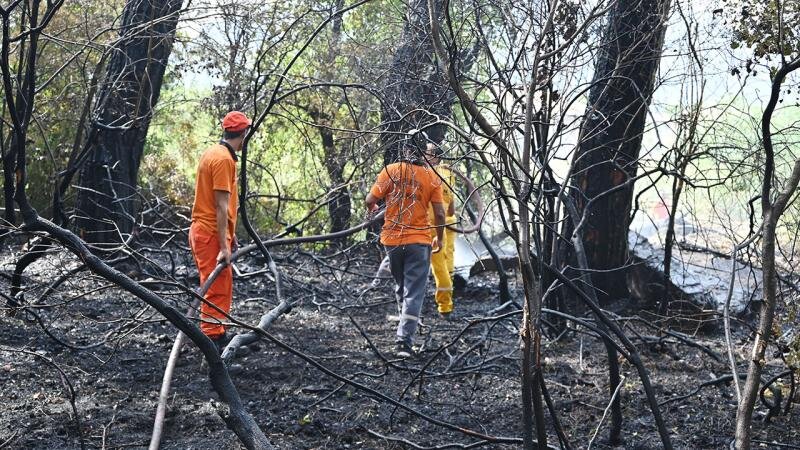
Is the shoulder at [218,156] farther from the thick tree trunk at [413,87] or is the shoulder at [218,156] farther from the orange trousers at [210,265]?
the thick tree trunk at [413,87]

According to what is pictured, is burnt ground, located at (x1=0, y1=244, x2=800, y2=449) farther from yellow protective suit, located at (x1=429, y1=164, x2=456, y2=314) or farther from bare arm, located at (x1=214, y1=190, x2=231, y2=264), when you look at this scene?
yellow protective suit, located at (x1=429, y1=164, x2=456, y2=314)

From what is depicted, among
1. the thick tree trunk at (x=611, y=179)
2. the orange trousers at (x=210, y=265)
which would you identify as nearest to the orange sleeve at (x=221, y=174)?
the orange trousers at (x=210, y=265)

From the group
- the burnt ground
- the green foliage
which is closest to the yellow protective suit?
the burnt ground

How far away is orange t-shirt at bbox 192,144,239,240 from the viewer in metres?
6.89

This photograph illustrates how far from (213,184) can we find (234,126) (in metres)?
0.46

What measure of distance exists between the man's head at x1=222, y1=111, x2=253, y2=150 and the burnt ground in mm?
1271

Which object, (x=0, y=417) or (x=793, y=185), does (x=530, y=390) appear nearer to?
(x=793, y=185)

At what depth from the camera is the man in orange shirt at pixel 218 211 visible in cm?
688

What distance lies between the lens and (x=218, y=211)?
6.92 meters

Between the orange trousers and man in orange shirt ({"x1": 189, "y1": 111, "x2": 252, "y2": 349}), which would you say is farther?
the orange trousers

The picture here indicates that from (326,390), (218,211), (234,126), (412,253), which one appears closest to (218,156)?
(234,126)

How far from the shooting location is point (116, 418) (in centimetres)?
571

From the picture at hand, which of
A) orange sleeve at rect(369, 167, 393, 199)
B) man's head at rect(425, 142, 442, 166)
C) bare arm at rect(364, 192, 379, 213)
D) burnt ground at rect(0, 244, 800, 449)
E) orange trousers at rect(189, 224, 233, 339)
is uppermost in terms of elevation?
orange sleeve at rect(369, 167, 393, 199)

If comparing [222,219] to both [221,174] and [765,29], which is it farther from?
[765,29]
